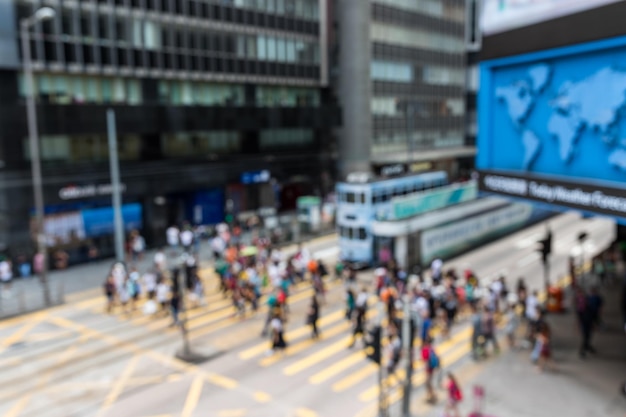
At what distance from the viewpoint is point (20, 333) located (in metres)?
20.2

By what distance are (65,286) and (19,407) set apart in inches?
458

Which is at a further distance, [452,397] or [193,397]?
[193,397]

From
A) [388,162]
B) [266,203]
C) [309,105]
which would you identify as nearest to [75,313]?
[266,203]

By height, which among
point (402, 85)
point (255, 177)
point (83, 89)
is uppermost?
point (402, 85)

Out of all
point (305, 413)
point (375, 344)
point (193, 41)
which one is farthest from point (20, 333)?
point (193, 41)

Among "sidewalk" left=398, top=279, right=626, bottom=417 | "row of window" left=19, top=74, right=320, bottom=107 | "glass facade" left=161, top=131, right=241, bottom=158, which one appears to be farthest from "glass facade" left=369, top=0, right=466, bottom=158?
"sidewalk" left=398, top=279, right=626, bottom=417

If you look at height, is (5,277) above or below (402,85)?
below

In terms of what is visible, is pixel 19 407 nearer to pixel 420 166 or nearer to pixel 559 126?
pixel 559 126

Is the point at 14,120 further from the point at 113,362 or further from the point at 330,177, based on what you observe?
the point at 330,177

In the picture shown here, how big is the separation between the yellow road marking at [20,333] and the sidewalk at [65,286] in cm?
104

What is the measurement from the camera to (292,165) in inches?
1660

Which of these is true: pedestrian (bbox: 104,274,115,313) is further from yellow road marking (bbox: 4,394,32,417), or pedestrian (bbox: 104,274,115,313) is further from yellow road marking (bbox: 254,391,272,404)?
yellow road marking (bbox: 254,391,272,404)

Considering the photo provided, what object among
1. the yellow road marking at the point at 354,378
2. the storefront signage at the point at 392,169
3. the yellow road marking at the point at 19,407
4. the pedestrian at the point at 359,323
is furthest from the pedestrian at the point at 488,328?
the storefront signage at the point at 392,169

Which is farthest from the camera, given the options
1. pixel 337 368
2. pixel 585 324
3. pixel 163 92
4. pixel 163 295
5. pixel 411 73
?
pixel 411 73
